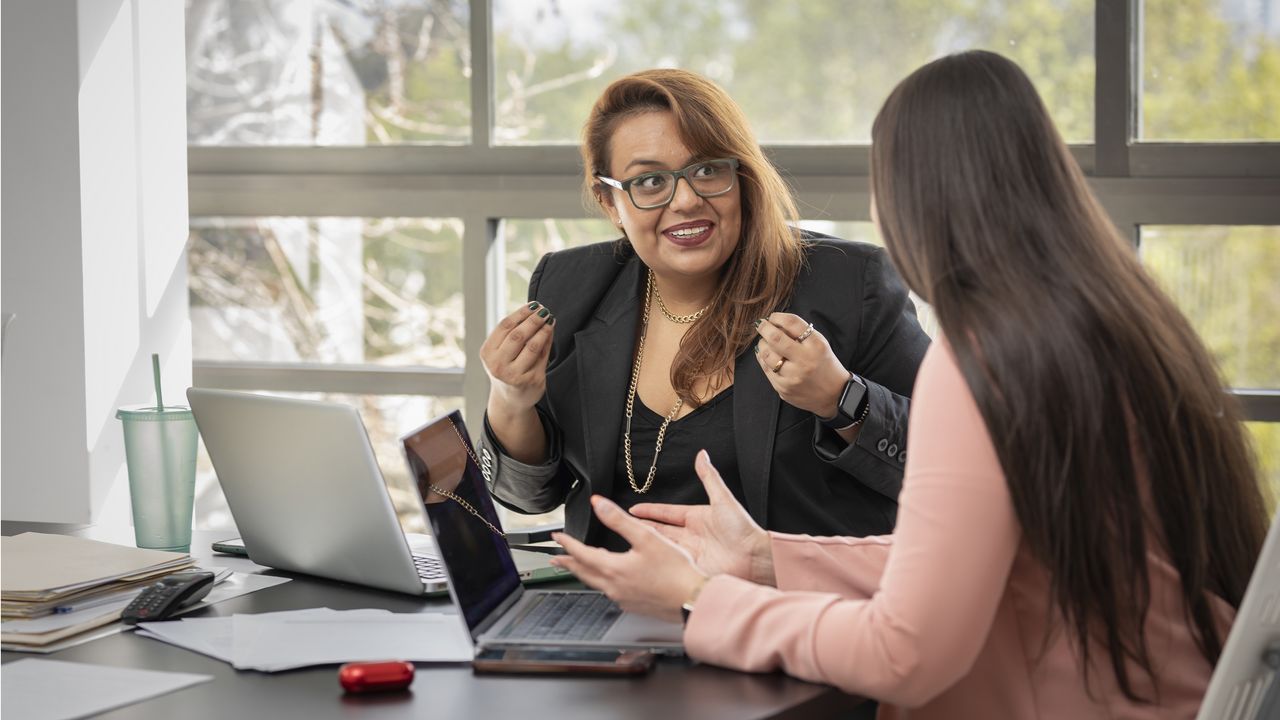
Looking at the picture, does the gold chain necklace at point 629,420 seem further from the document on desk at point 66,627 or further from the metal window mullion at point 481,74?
the metal window mullion at point 481,74

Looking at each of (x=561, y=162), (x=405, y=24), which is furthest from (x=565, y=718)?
(x=405, y=24)

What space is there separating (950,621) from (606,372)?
3.92ft

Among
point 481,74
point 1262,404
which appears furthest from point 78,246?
point 1262,404

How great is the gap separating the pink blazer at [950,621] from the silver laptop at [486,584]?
14cm

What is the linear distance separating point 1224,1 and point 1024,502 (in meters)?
2.39

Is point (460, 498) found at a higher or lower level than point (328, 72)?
lower

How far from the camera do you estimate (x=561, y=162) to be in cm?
363

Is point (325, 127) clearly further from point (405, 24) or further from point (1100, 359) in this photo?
point (1100, 359)

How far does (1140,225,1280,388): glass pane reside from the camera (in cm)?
313

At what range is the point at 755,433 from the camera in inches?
85.4

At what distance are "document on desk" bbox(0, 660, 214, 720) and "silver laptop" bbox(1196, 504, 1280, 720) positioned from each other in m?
1.00

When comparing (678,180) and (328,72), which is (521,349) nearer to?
(678,180)

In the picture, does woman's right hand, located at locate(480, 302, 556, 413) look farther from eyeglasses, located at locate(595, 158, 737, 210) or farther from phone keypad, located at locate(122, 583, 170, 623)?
phone keypad, located at locate(122, 583, 170, 623)

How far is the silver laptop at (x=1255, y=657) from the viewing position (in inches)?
45.7
